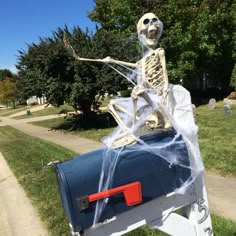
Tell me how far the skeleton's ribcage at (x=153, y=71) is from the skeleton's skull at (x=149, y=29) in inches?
3.5

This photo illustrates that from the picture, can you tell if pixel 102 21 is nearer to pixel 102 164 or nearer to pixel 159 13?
pixel 159 13

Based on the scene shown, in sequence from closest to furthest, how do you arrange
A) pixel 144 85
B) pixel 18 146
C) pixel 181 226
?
pixel 181 226, pixel 144 85, pixel 18 146

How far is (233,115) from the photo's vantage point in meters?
16.8

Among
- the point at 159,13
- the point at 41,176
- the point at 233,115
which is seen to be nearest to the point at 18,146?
the point at 41,176

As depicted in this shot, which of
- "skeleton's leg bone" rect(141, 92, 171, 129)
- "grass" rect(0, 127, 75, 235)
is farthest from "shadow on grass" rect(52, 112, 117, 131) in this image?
"skeleton's leg bone" rect(141, 92, 171, 129)

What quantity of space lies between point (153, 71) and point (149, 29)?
0.98 feet

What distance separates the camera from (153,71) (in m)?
2.73

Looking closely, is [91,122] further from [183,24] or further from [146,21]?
[146,21]

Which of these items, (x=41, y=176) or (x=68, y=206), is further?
(x=41, y=176)

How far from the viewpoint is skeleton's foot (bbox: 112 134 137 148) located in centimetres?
237

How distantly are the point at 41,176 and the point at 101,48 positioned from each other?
9959 mm

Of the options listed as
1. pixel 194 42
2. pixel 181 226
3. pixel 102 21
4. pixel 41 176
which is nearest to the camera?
pixel 181 226

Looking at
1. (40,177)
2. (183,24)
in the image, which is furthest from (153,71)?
(183,24)

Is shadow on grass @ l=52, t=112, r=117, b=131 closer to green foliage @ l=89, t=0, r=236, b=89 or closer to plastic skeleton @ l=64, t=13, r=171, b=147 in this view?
green foliage @ l=89, t=0, r=236, b=89
